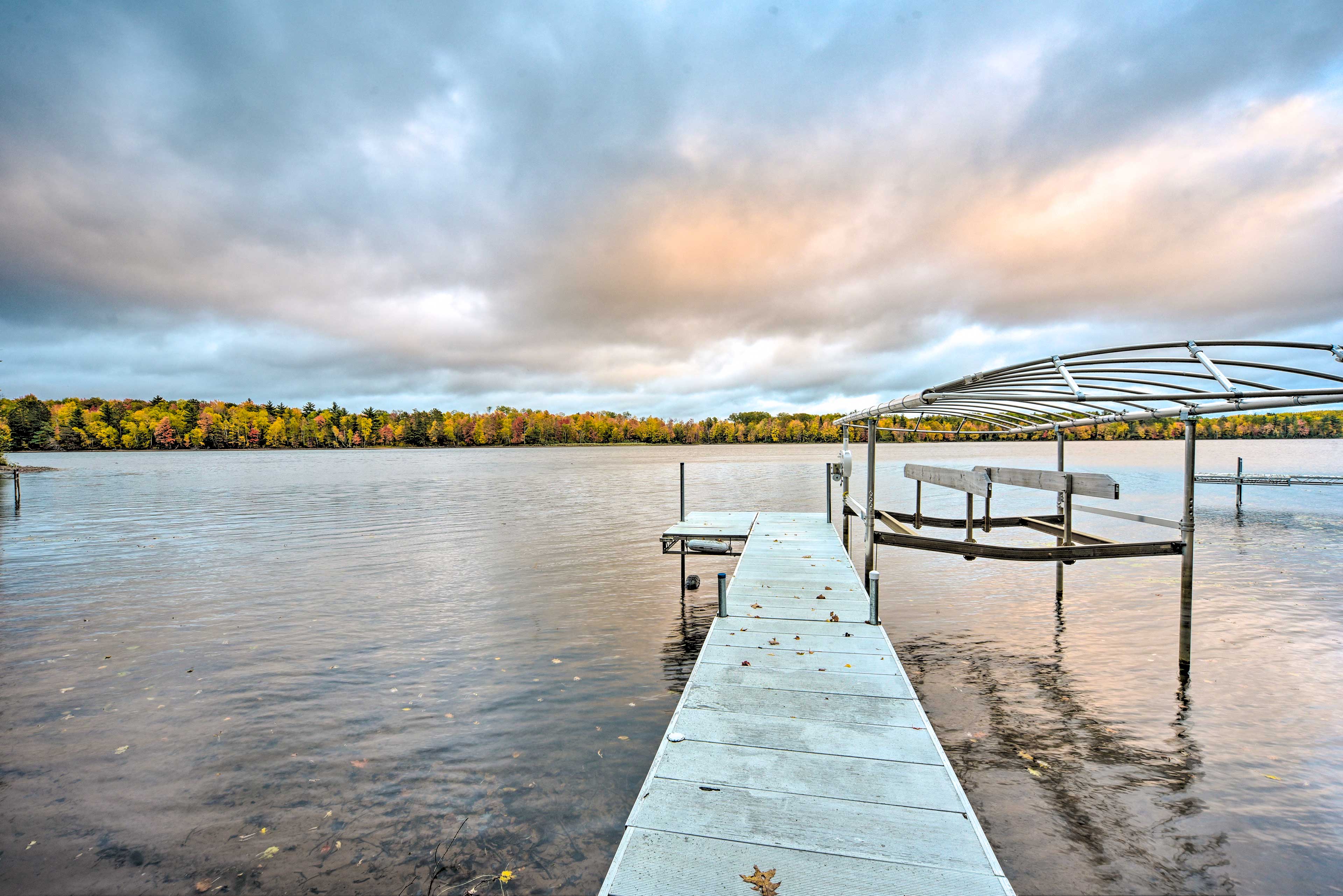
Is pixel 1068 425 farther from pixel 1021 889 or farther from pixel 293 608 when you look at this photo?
pixel 293 608

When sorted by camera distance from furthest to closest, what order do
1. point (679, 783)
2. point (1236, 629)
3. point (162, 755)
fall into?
point (1236, 629)
point (162, 755)
point (679, 783)

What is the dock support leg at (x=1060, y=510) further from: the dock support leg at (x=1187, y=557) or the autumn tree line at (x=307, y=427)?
the autumn tree line at (x=307, y=427)

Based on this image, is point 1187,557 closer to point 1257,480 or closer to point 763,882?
point 763,882

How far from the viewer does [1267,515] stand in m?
29.3

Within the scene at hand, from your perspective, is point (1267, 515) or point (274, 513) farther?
point (274, 513)

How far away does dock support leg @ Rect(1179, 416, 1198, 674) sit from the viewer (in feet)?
28.6

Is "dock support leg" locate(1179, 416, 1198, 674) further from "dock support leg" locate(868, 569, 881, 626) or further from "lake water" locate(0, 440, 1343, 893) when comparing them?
"dock support leg" locate(868, 569, 881, 626)

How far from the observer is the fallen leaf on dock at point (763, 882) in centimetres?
356

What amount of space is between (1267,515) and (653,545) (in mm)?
31305

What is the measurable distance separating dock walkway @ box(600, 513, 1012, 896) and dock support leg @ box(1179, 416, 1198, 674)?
5314 millimetres

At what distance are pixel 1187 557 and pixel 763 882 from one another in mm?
9552

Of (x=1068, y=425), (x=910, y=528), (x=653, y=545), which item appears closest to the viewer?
(x=1068, y=425)

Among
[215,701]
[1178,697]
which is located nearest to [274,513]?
[215,701]

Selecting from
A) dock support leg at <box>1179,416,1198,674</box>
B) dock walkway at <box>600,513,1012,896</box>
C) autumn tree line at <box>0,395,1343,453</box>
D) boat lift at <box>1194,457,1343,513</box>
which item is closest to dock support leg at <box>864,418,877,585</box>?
dock walkway at <box>600,513,1012,896</box>
